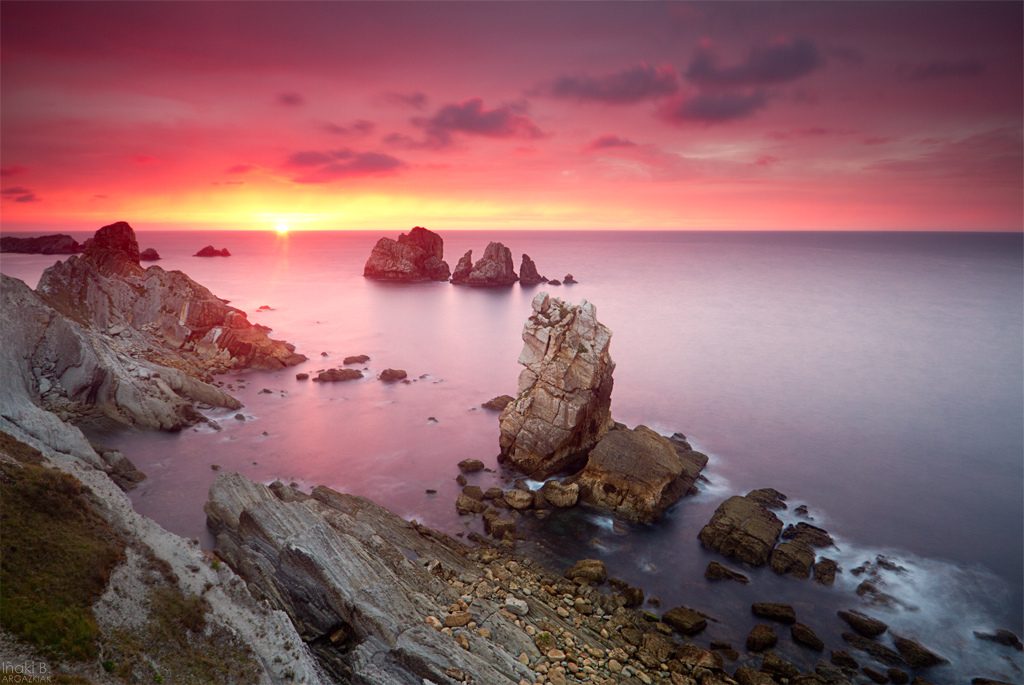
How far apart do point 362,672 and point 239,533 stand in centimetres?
1023

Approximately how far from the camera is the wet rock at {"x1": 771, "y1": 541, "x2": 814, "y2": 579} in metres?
25.0

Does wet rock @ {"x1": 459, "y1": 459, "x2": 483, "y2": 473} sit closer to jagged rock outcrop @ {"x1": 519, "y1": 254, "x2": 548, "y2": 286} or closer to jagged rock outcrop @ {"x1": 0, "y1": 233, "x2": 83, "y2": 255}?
jagged rock outcrop @ {"x1": 519, "y1": 254, "x2": 548, "y2": 286}

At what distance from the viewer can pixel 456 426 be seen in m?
42.1

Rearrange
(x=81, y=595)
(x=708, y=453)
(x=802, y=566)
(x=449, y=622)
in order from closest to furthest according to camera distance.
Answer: (x=81, y=595)
(x=449, y=622)
(x=802, y=566)
(x=708, y=453)

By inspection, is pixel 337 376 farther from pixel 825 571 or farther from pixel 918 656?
pixel 918 656

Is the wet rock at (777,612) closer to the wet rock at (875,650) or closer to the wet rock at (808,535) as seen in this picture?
the wet rock at (875,650)

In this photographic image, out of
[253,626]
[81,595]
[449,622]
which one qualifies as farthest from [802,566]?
[81,595]

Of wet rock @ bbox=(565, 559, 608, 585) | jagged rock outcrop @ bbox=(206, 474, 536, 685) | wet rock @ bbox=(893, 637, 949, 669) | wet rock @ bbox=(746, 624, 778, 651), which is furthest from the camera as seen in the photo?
wet rock @ bbox=(565, 559, 608, 585)

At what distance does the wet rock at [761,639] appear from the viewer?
2039 centimetres

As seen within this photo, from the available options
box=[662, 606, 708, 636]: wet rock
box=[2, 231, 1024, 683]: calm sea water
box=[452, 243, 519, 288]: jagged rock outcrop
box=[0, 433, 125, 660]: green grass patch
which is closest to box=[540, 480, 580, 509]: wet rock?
box=[2, 231, 1024, 683]: calm sea water

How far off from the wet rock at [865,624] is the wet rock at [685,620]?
249 inches

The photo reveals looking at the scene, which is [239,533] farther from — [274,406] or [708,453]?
[708,453]

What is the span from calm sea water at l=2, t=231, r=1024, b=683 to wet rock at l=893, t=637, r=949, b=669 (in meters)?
0.35

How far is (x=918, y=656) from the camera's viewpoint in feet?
66.3
